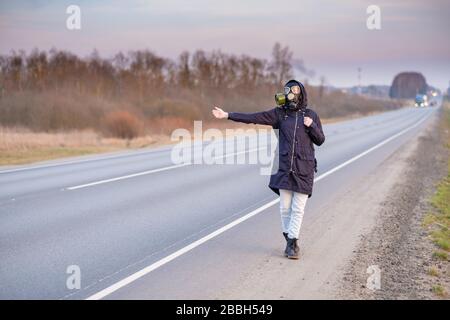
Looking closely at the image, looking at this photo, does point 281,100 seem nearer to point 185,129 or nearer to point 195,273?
point 195,273

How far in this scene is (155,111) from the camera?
3922 centimetres

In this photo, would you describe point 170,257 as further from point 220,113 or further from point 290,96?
point 290,96

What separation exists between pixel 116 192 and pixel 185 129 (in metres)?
24.1

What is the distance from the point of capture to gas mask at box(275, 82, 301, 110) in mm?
6363

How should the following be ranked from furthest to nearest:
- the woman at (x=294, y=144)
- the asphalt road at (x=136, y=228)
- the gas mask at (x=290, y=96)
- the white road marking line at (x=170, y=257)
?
the woman at (x=294, y=144), the gas mask at (x=290, y=96), the asphalt road at (x=136, y=228), the white road marking line at (x=170, y=257)

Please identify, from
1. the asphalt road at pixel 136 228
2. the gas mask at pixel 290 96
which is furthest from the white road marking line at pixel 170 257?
the gas mask at pixel 290 96

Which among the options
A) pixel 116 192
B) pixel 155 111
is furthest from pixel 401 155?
pixel 155 111

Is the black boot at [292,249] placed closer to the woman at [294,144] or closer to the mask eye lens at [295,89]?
the woman at [294,144]

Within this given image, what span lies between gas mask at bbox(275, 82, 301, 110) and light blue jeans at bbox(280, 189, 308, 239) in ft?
3.49

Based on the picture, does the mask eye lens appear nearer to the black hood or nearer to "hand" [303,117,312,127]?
the black hood

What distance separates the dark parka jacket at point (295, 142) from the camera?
6.50 meters

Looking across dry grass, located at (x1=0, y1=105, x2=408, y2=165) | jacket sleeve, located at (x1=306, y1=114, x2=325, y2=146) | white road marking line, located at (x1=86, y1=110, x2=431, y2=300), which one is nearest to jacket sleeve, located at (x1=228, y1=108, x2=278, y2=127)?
jacket sleeve, located at (x1=306, y1=114, x2=325, y2=146)

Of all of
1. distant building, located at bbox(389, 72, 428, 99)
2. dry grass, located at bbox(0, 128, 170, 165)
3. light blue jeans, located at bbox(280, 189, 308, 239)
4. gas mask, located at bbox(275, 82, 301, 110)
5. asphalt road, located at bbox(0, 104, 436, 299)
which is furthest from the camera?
distant building, located at bbox(389, 72, 428, 99)
